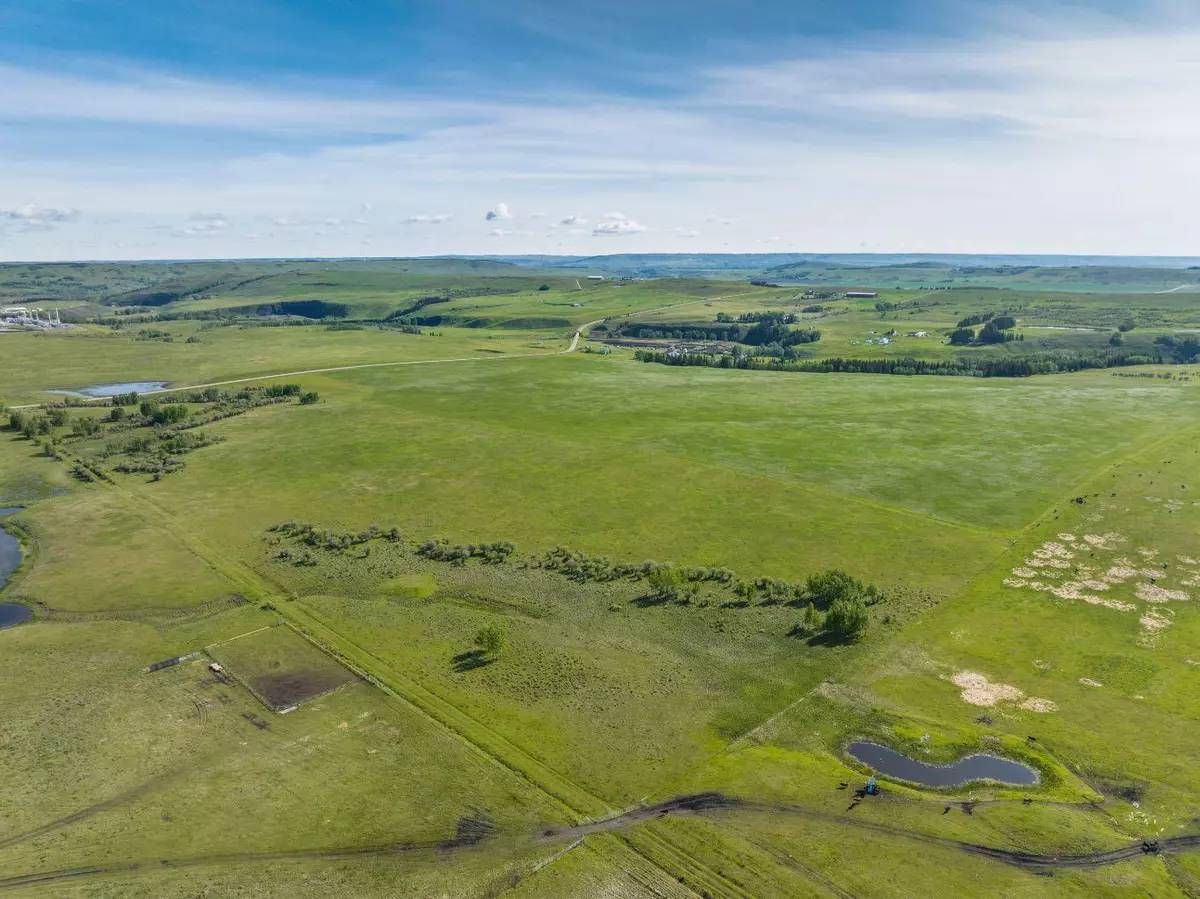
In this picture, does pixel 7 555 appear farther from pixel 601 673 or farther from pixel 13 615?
pixel 601 673

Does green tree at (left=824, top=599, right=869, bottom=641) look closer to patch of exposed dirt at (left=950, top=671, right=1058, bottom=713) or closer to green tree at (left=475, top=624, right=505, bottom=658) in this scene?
patch of exposed dirt at (left=950, top=671, right=1058, bottom=713)

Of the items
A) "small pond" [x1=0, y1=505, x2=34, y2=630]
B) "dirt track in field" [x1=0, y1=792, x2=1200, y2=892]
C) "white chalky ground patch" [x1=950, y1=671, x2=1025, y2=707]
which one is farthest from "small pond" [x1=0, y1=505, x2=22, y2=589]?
"white chalky ground patch" [x1=950, y1=671, x2=1025, y2=707]

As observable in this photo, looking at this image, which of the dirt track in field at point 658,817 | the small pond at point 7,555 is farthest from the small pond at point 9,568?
the dirt track in field at point 658,817

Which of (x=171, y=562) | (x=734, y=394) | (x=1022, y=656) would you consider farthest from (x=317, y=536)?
(x=734, y=394)

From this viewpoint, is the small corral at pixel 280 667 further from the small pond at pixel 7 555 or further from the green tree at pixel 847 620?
the green tree at pixel 847 620

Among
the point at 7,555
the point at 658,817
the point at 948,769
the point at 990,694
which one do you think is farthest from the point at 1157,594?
the point at 7,555

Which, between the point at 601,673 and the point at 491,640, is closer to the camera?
the point at 601,673
